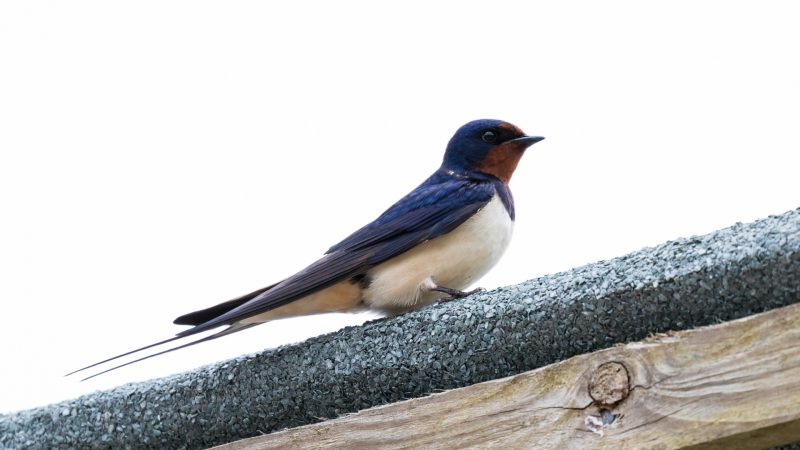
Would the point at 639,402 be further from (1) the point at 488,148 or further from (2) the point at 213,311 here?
(1) the point at 488,148

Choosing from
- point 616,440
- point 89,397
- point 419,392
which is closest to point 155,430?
point 89,397

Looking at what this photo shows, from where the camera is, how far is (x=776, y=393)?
3.93 ft

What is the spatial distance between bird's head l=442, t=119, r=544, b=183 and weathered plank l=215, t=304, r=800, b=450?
43.4 inches

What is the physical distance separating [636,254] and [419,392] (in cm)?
36

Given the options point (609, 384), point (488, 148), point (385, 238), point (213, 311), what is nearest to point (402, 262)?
point (385, 238)

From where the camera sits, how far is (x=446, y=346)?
5.15 ft

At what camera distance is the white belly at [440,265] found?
2.12 m

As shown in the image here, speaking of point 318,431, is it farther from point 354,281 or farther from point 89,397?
point 354,281

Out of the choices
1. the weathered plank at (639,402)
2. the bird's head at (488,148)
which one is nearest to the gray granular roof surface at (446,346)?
the weathered plank at (639,402)

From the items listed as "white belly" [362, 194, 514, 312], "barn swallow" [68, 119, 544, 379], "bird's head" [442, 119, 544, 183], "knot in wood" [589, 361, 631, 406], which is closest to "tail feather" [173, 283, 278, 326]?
"barn swallow" [68, 119, 544, 379]

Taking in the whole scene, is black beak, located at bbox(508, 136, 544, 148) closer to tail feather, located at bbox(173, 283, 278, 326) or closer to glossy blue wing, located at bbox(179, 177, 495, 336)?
glossy blue wing, located at bbox(179, 177, 495, 336)

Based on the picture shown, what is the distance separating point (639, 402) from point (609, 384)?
0.05 metres

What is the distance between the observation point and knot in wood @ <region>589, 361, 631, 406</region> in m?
1.32

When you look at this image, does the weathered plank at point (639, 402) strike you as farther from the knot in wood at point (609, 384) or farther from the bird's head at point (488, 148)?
the bird's head at point (488, 148)
